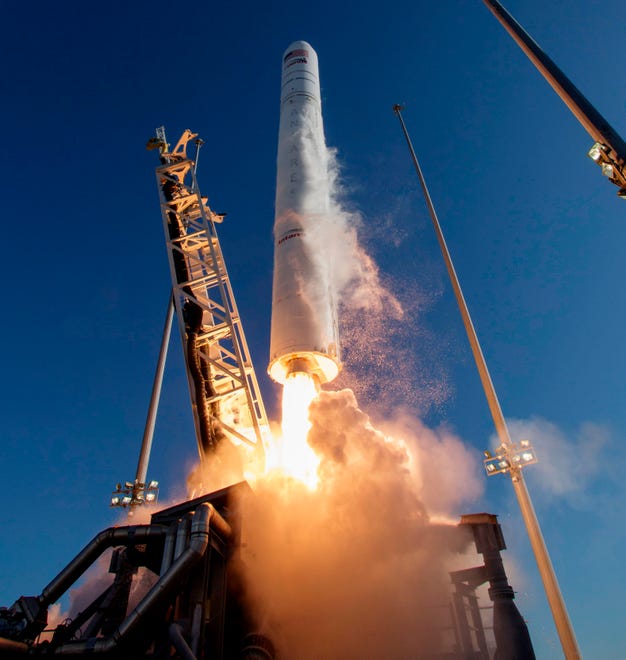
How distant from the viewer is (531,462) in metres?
13.1

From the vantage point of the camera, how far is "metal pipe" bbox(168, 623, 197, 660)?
10516mm

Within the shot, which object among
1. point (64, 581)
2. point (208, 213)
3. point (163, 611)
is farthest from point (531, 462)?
point (208, 213)

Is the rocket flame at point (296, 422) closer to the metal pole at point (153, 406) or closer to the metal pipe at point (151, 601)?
the metal pipe at point (151, 601)

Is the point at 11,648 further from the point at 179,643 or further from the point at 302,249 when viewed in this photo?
the point at 302,249

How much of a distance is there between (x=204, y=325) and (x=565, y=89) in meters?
14.2

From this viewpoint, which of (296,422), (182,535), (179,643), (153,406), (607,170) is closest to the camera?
(607,170)

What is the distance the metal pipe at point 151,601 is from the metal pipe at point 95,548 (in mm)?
1591

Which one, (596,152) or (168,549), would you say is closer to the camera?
(596,152)

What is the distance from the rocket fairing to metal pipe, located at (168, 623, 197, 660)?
7.67 m

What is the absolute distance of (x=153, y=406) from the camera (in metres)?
25.0

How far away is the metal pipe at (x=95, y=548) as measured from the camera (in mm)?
12109

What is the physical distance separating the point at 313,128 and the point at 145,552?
17.2m

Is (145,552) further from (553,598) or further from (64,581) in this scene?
(553,598)

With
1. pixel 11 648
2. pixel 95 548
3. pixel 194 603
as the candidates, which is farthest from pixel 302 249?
pixel 11 648
